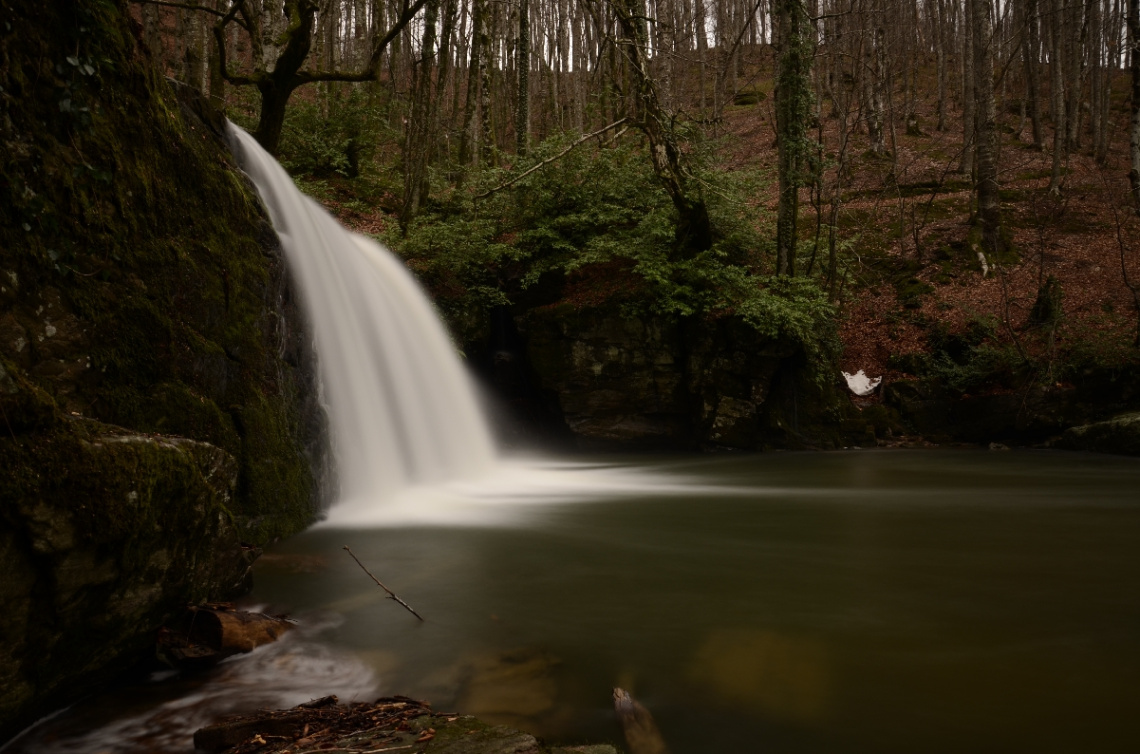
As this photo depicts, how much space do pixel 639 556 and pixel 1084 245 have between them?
19520 mm

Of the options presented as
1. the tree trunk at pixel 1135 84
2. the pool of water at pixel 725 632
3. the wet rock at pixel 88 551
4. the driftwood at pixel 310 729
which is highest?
the tree trunk at pixel 1135 84

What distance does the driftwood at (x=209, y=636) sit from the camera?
11.6ft

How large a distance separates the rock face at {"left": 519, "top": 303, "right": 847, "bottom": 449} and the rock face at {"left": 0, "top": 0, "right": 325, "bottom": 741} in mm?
7545

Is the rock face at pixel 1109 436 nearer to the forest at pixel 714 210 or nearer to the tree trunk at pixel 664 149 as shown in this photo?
the forest at pixel 714 210

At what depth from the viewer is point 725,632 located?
13.1 feet

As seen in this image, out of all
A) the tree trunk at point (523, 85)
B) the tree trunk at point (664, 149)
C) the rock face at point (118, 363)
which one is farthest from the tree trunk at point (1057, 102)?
the rock face at point (118, 363)

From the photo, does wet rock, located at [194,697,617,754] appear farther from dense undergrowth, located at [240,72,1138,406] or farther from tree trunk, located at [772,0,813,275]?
tree trunk, located at [772,0,813,275]

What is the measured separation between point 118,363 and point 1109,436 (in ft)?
48.5

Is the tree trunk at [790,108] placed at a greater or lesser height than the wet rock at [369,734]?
greater

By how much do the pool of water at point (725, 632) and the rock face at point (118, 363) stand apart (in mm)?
476

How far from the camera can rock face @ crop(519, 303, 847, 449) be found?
14.1 m

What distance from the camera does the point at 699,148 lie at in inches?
599

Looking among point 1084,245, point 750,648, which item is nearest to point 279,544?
point 750,648

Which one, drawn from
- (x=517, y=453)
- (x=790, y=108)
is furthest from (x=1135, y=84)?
(x=517, y=453)
